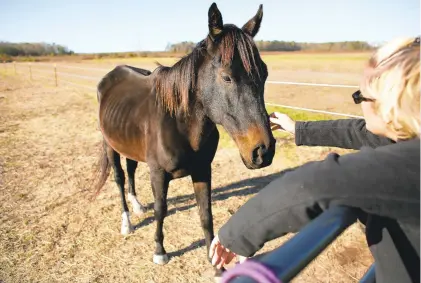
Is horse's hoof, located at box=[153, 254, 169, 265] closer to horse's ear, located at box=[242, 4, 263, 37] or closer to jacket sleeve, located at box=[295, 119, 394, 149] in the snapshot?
jacket sleeve, located at box=[295, 119, 394, 149]

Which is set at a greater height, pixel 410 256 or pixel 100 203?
pixel 410 256

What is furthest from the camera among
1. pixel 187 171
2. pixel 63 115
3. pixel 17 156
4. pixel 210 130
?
pixel 63 115

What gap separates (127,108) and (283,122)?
1.86 metres

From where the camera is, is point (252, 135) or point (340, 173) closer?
point (340, 173)

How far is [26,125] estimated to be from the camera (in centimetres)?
816

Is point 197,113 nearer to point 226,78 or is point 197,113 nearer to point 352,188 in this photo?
point 226,78

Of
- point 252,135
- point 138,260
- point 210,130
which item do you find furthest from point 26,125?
point 252,135

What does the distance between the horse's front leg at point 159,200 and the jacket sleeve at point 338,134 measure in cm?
139

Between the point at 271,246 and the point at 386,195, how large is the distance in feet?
8.76

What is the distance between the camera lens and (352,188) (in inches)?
24.2

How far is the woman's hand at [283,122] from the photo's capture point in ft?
6.35

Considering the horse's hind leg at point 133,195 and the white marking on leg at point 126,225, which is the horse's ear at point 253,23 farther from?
the horse's hind leg at point 133,195

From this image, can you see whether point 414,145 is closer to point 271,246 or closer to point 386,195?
point 386,195

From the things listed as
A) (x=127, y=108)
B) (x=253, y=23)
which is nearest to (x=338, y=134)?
(x=253, y=23)
